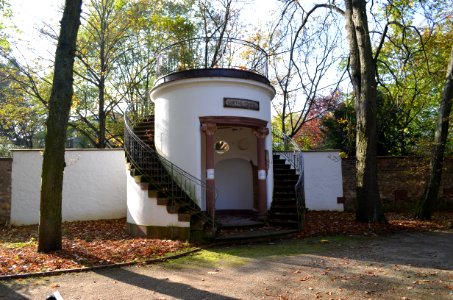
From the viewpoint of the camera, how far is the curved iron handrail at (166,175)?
32.0 feet

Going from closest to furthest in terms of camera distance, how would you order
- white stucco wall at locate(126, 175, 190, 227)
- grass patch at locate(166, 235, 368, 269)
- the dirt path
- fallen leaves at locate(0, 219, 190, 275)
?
the dirt path, fallen leaves at locate(0, 219, 190, 275), grass patch at locate(166, 235, 368, 269), white stucco wall at locate(126, 175, 190, 227)

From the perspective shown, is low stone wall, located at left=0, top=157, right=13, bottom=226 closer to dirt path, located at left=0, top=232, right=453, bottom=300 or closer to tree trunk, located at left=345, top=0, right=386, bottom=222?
dirt path, located at left=0, top=232, right=453, bottom=300

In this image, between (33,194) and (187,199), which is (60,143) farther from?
(33,194)

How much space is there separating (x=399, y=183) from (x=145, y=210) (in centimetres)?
1062

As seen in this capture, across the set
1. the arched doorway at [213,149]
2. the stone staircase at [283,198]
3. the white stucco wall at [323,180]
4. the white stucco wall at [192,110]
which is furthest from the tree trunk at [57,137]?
the white stucco wall at [323,180]

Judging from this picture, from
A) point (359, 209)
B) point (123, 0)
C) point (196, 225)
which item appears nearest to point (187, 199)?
point (196, 225)

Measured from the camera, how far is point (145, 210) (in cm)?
969

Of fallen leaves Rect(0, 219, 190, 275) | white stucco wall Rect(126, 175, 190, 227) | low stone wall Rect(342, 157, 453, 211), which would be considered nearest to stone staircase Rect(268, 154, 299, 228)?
white stucco wall Rect(126, 175, 190, 227)

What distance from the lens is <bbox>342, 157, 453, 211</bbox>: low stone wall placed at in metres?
15.0

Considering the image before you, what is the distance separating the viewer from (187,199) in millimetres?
9859

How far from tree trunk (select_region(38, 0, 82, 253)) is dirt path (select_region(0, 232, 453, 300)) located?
1.75 metres

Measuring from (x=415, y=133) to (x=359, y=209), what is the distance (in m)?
11.0

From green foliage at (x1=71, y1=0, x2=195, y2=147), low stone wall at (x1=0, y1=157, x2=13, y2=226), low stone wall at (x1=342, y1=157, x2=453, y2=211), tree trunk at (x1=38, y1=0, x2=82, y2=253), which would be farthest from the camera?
green foliage at (x1=71, y1=0, x2=195, y2=147)

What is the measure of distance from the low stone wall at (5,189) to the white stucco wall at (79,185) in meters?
0.16
